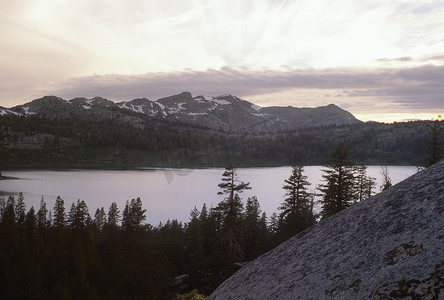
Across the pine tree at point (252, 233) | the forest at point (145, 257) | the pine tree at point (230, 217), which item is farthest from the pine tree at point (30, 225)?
the pine tree at point (230, 217)

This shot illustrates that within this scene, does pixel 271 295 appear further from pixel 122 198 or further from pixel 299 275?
pixel 122 198

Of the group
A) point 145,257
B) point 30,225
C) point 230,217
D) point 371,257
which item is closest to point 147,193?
point 30,225

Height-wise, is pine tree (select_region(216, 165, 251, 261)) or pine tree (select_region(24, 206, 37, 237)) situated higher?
pine tree (select_region(216, 165, 251, 261))

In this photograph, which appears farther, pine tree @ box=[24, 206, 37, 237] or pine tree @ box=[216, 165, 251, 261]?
pine tree @ box=[24, 206, 37, 237]

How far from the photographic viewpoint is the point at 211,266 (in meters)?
25.8

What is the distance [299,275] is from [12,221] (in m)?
50.7

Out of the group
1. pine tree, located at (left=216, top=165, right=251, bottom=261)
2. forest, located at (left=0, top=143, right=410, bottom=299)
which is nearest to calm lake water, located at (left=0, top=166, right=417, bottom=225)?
forest, located at (left=0, top=143, right=410, bottom=299)

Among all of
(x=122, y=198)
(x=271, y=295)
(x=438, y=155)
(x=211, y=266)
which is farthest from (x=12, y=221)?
(x=122, y=198)

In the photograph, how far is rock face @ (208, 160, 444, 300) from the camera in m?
3.39

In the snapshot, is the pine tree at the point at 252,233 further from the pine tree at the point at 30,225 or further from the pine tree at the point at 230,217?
the pine tree at the point at 30,225

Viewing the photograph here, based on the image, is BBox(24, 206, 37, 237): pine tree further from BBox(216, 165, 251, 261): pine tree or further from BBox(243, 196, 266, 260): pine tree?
BBox(216, 165, 251, 261): pine tree

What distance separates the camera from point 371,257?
4.16 meters

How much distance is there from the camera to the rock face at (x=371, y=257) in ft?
11.1

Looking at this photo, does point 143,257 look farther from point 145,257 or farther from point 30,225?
point 30,225
